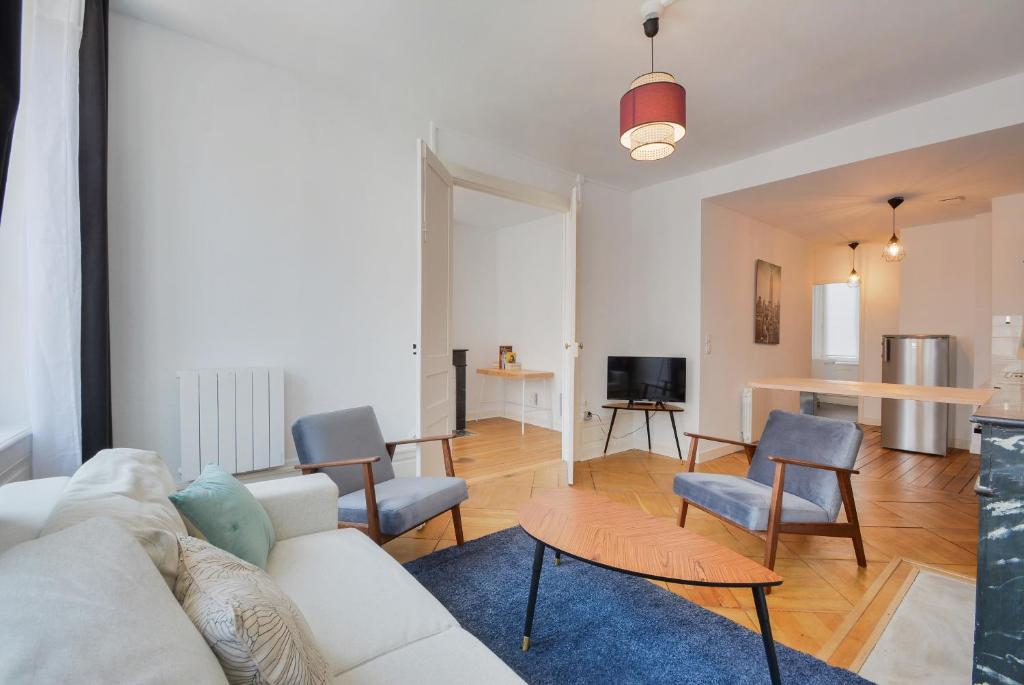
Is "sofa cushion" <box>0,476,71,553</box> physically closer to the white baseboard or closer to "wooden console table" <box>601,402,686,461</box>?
"wooden console table" <box>601,402,686,461</box>

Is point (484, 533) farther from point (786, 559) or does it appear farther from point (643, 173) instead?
point (643, 173)

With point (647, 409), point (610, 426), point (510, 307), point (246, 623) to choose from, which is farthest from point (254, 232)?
point (510, 307)

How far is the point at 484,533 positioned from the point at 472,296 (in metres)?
4.17

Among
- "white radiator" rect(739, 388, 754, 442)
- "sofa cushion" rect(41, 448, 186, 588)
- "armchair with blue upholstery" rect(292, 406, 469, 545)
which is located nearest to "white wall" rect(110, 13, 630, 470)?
"armchair with blue upholstery" rect(292, 406, 469, 545)

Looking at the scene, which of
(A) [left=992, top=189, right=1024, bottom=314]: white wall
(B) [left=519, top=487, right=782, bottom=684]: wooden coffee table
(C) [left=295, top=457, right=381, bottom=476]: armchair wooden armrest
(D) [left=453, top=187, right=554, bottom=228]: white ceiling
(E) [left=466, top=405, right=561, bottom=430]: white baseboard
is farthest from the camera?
(E) [left=466, top=405, right=561, bottom=430]: white baseboard

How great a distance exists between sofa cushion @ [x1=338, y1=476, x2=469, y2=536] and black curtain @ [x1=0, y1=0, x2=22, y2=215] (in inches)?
64.2

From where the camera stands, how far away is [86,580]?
683 mm

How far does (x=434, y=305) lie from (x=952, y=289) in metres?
5.73

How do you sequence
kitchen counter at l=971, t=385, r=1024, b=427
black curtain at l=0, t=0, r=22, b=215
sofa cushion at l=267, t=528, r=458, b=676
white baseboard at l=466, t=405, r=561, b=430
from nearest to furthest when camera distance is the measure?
1. black curtain at l=0, t=0, r=22, b=215
2. sofa cushion at l=267, t=528, r=458, b=676
3. kitchen counter at l=971, t=385, r=1024, b=427
4. white baseboard at l=466, t=405, r=561, b=430

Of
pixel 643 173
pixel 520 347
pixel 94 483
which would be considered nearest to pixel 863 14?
pixel 643 173

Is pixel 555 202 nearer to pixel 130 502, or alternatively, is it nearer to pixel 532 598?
pixel 532 598

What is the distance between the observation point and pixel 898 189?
4.09m

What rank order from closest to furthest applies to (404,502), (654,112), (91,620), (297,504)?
1. (91,620)
2. (297,504)
3. (654,112)
4. (404,502)

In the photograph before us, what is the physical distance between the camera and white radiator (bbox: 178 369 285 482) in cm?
248
